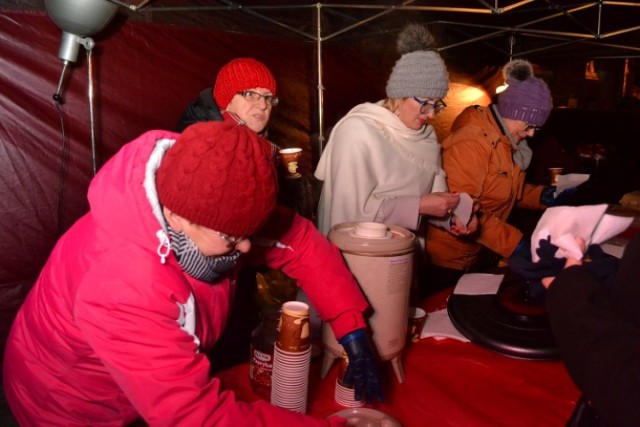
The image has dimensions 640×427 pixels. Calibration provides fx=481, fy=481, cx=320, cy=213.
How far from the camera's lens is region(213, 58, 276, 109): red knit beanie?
2369mm

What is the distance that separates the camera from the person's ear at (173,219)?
0.98 m

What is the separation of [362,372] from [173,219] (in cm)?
61

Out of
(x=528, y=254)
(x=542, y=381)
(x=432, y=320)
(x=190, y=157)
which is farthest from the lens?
(x=432, y=320)

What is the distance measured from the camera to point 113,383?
109 centimetres

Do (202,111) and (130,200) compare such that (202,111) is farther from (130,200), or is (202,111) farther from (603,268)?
(603,268)

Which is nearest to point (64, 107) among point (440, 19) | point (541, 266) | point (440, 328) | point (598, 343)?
point (440, 328)

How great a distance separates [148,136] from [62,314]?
0.43 metres

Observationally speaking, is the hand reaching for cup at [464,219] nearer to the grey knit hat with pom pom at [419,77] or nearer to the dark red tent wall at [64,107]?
the grey knit hat with pom pom at [419,77]

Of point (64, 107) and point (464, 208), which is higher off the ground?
point (64, 107)

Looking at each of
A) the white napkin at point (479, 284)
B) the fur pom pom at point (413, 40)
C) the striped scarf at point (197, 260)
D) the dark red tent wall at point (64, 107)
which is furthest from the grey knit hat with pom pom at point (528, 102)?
the striped scarf at point (197, 260)

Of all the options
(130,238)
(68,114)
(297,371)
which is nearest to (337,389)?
(297,371)

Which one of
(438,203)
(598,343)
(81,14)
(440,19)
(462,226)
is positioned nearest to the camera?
(598,343)

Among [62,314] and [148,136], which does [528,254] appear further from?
[62,314]

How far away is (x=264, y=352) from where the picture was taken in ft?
4.01
